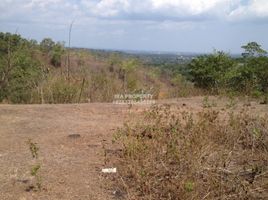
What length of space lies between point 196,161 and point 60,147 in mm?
1821

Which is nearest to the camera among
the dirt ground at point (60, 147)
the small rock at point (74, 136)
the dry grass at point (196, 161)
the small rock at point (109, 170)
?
the dry grass at point (196, 161)

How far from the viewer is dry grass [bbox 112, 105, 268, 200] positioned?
10.9ft

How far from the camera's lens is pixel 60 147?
4.74 meters

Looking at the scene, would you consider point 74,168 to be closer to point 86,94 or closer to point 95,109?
point 95,109

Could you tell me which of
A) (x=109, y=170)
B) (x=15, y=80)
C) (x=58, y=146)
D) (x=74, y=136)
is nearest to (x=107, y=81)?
(x=15, y=80)

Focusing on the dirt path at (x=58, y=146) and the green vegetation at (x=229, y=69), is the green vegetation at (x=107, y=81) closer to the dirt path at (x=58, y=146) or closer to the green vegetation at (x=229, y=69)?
the green vegetation at (x=229, y=69)

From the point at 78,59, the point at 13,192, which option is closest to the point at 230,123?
the point at 13,192

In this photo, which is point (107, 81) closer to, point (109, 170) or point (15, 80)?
point (15, 80)

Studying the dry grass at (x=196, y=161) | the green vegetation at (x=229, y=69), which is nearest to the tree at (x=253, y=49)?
the green vegetation at (x=229, y=69)

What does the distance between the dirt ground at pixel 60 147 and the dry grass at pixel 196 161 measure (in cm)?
30

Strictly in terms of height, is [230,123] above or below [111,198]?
above

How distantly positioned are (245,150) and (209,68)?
817 centimetres

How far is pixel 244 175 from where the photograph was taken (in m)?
3.69

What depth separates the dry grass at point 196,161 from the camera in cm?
334
